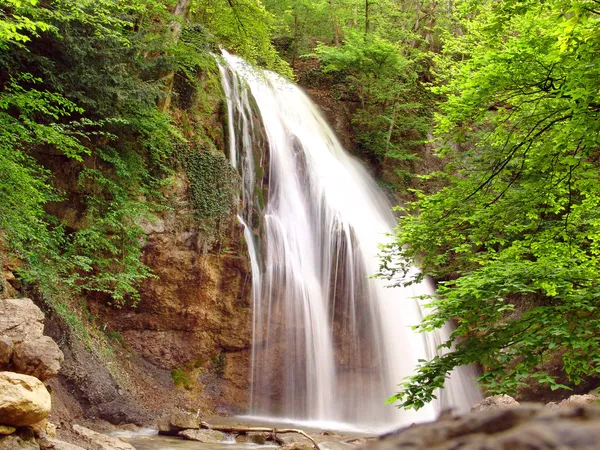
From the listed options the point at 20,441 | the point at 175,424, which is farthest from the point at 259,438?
the point at 20,441

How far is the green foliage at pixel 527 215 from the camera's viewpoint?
15.0 ft

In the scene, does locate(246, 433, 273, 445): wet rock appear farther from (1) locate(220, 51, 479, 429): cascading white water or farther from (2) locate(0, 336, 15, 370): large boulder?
(2) locate(0, 336, 15, 370): large boulder

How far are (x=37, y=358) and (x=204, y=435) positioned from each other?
13.8ft

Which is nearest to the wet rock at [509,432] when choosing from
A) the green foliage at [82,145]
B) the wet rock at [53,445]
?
the wet rock at [53,445]

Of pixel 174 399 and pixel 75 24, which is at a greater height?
pixel 75 24

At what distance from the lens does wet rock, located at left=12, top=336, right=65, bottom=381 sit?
20.9 feet

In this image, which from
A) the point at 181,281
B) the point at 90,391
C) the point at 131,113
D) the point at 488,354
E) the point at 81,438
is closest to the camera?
A: the point at 488,354

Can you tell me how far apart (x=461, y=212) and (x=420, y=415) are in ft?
34.0

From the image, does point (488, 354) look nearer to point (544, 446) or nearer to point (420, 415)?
point (544, 446)

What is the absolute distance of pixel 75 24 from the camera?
33.8 feet

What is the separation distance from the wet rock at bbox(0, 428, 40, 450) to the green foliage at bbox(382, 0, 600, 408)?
13.8ft

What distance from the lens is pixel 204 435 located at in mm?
9664

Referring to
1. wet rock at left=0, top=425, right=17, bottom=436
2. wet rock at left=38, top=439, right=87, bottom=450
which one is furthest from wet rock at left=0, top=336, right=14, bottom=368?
wet rock at left=38, top=439, right=87, bottom=450

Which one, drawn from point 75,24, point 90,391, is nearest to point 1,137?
point 75,24
